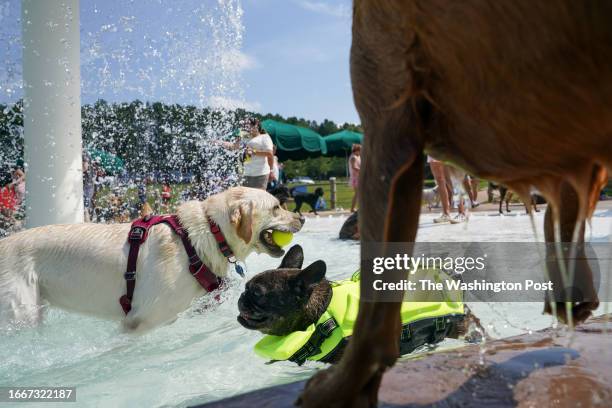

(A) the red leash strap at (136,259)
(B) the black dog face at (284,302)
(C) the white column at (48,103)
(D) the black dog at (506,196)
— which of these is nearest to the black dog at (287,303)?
(B) the black dog face at (284,302)

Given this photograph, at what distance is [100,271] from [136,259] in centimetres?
25

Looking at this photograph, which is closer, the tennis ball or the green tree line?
the tennis ball

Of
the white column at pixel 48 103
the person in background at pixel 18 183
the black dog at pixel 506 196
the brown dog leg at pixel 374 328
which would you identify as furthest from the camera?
the person in background at pixel 18 183

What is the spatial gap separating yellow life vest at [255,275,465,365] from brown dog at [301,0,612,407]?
4.32 ft

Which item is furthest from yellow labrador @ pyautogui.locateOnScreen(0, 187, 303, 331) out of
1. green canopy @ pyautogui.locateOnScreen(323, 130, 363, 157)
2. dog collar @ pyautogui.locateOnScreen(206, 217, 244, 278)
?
green canopy @ pyautogui.locateOnScreen(323, 130, 363, 157)

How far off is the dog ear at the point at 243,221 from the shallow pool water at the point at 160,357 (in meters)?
0.74

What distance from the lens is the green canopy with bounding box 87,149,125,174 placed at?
7879 millimetres

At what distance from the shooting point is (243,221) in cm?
356

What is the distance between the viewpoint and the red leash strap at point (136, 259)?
3.29 meters

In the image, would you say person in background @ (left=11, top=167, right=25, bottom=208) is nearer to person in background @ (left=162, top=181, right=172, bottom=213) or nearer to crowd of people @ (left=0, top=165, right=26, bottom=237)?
crowd of people @ (left=0, top=165, right=26, bottom=237)

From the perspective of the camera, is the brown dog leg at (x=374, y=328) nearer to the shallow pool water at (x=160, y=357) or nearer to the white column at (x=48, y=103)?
the shallow pool water at (x=160, y=357)

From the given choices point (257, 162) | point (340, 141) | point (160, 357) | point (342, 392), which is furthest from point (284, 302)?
point (340, 141)

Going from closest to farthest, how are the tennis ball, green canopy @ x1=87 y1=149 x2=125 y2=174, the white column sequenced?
the tennis ball < the white column < green canopy @ x1=87 y1=149 x2=125 y2=174

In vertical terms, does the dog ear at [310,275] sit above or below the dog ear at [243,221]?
below
